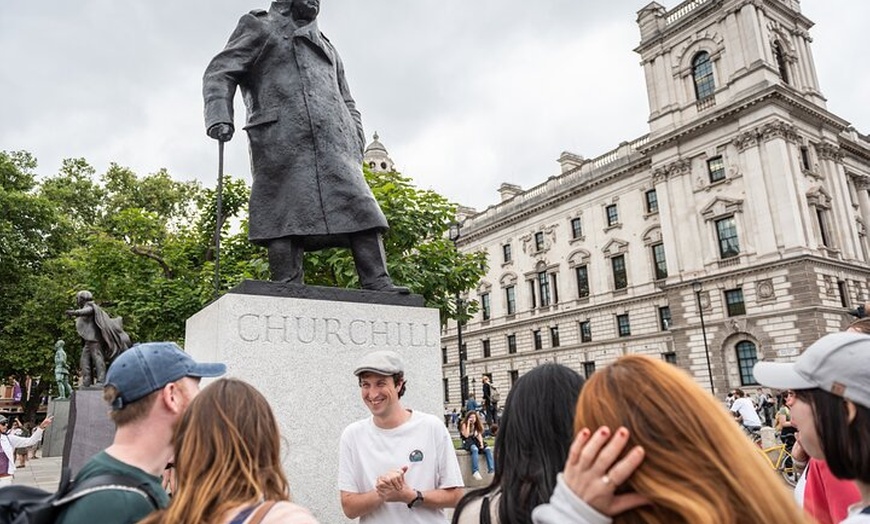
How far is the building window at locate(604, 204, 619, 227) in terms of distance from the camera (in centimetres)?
4451

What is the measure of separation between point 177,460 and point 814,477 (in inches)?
105

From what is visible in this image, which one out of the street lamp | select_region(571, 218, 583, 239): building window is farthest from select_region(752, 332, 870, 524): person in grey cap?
select_region(571, 218, 583, 239): building window

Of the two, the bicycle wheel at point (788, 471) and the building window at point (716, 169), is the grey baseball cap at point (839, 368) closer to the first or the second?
the bicycle wheel at point (788, 471)

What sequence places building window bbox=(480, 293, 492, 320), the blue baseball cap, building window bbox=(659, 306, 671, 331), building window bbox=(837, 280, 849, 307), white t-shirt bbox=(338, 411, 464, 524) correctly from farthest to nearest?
1. building window bbox=(480, 293, 492, 320)
2. building window bbox=(659, 306, 671, 331)
3. building window bbox=(837, 280, 849, 307)
4. white t-shirt bbox=(338, 411, 464, 524)
5. the blue baseball cap

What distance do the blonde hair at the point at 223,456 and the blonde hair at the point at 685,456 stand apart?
3.11ft

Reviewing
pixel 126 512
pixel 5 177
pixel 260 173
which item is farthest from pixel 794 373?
pixel 5 177

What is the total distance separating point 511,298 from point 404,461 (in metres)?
51.6

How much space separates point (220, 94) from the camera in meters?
5.03

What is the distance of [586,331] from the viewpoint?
46.2 metres

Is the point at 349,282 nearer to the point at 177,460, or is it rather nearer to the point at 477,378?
the point at 177,460

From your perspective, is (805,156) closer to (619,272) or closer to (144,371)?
(619,272)

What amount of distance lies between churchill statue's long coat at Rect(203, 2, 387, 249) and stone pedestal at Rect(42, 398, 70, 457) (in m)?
17.9

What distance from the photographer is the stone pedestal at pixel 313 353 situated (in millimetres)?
4250

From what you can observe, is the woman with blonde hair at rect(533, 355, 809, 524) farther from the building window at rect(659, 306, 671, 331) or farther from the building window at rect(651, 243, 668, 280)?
the building window at rect(651, 243, 668, 280)
